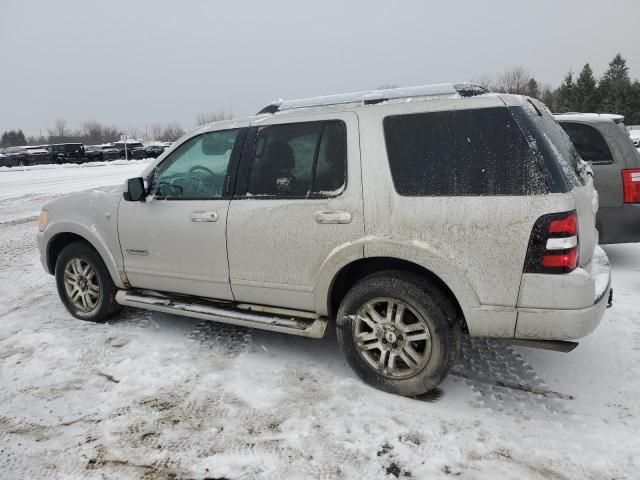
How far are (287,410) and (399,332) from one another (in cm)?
88

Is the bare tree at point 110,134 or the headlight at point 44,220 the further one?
the bare tree at point 110,134

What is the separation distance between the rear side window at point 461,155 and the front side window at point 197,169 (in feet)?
4.55

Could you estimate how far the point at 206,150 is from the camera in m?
3.96

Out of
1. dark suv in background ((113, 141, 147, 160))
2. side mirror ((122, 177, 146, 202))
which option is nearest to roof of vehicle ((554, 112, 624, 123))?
side mirror ((122, 177, 146, 202))

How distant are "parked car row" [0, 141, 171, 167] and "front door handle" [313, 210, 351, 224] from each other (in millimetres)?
36096

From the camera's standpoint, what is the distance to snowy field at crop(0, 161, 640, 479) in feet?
8.36

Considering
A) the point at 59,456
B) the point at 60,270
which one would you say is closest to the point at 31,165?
the point at 60,270

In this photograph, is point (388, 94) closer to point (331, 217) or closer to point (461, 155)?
point (461, 155)

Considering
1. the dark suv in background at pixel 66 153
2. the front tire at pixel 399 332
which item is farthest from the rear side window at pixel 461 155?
the dark suv in background at pixel 66 153

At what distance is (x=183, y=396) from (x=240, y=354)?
2.22ft

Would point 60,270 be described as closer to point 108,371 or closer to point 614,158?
point 108,371

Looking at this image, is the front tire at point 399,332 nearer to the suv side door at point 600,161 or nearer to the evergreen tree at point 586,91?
the suv side door at point 600,161

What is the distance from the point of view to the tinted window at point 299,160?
10.7ft

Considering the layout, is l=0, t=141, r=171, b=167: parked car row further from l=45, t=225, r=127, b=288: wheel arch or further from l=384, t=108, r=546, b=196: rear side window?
l=384, t=108, r=546, b=196: rear side window
